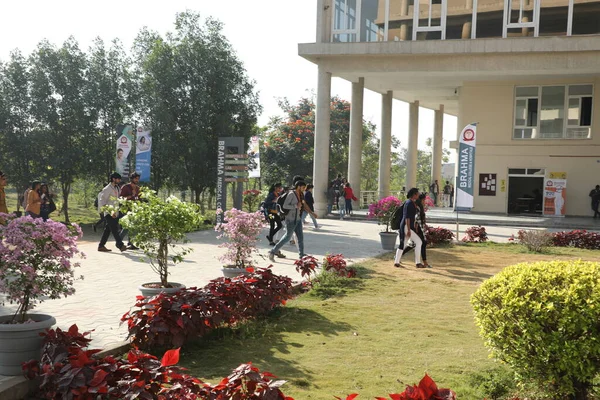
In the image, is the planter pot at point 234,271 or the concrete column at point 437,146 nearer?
the planter pot at point 234,271

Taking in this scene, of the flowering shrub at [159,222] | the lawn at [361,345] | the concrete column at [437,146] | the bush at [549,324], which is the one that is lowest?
the lawn at [361,345]

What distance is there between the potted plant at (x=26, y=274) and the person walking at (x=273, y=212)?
30.9ft

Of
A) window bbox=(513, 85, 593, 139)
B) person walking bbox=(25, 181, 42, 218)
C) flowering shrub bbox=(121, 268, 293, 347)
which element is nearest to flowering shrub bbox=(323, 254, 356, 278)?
flowering shrub bbox=(121, 268, 293, 347)

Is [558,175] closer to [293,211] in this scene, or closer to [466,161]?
[466,161]

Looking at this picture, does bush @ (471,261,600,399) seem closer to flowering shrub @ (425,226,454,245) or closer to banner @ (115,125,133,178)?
flowering shrub @ (425,226,454,245)

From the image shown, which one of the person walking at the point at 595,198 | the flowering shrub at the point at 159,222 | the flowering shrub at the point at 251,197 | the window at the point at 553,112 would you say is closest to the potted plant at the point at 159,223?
the flowering shrub at the point at 159,222

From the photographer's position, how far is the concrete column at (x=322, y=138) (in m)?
27.1

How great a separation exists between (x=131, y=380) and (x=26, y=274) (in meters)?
1.51

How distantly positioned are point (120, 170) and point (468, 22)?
1686 cm

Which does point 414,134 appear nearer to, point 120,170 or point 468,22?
point 468,22

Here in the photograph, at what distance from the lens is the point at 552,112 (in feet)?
93.7

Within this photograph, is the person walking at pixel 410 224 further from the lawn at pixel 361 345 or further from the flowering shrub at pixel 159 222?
the flowering shrub at pixel 159 222

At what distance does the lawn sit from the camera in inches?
198

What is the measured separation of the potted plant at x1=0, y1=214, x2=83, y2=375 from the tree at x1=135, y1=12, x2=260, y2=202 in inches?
712
